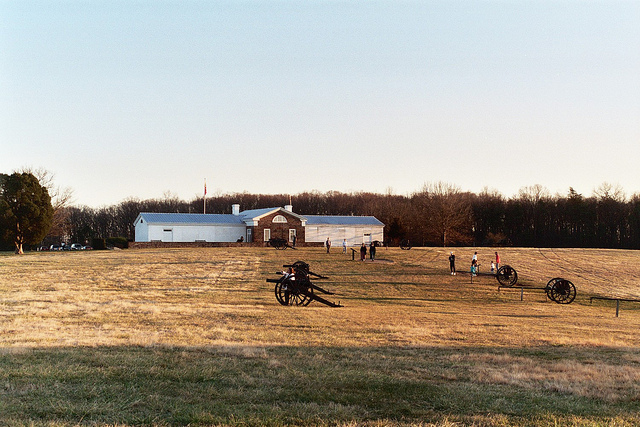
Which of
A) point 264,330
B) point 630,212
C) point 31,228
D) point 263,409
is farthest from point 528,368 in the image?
point 630,212

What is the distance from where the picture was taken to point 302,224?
63.8 meters

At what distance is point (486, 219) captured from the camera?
309ft

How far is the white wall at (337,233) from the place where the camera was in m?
66.8

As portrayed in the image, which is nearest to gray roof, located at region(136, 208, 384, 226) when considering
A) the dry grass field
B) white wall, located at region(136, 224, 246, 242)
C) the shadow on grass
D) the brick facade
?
white wall, located at region(136, 224, 246, 242)

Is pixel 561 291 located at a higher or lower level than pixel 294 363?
lower

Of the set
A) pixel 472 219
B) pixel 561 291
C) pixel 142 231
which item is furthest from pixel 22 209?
pixel 472 219

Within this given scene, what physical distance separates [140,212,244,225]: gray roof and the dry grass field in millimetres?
35757

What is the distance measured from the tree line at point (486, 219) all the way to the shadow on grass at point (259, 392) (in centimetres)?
6042

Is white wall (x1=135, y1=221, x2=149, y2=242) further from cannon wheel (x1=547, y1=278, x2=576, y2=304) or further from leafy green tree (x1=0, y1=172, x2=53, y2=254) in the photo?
cannon wheel (x1=547, y1=278, x2=576, y2=304)

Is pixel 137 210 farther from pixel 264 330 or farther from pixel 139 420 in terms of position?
pixel 139 420

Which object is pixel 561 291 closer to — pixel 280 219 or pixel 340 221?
pixel 280 219

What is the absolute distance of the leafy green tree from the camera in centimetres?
5066

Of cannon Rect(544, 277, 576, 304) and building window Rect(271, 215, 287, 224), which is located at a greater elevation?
building window Rect(271, 215, 287, 224)

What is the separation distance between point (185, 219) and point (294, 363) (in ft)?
181
